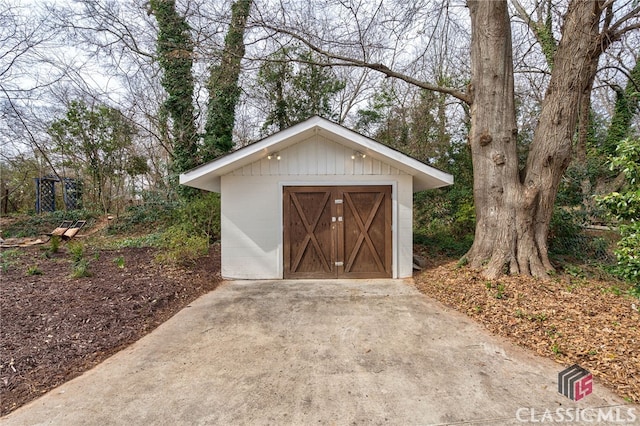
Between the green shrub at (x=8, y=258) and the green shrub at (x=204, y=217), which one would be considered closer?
the green shrub at (x=8, y=258)

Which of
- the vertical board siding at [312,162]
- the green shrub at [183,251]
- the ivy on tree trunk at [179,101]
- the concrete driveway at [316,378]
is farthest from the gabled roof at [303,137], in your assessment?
the ivy on tree trunk at [179,101]

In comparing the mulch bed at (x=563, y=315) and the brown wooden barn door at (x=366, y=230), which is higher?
the brown wooden barn door at (x=366, y=230)

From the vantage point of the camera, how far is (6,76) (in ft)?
26.7

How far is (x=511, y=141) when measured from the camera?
4.83 meters

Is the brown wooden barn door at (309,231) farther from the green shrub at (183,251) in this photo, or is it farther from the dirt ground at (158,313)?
the green shrub at (183,251)

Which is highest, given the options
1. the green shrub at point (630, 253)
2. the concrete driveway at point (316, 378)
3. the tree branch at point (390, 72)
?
the tree branch at point (390, 72)

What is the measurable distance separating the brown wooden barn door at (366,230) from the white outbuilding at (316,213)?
0.06 feet

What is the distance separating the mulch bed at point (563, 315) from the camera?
2.43 metres

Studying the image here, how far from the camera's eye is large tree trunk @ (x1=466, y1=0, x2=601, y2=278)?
4.43 metres

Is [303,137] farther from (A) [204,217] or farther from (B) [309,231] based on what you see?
(A) [204,217]

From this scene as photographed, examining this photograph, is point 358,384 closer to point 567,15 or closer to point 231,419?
point 231,419

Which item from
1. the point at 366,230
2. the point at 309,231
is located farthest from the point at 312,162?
the point at 366,230

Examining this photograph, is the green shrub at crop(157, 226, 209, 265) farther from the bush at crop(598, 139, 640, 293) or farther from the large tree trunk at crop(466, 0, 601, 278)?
the bush at crop(598, 139, 640, 293)

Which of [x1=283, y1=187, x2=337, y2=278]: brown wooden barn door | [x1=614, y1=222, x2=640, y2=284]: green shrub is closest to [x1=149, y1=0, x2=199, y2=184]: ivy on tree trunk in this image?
[x1=283, y1=187, x2=337, y2=278]: brown wooden barn door
